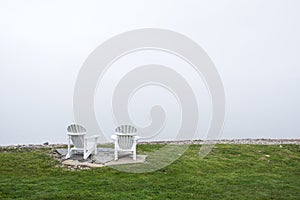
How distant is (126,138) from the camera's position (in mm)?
8000

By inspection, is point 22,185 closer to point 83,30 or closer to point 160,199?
point 160,199

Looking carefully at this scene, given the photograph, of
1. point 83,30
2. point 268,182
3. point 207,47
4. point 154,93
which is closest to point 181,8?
point 207,47

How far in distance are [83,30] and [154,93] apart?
10850mm

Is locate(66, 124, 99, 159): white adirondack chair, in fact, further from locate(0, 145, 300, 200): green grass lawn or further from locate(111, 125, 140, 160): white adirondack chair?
locate(0, 145, 300, 200): green grass lawn

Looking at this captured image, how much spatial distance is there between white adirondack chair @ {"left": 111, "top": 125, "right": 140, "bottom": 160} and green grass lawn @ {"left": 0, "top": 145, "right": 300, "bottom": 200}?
1171 millimetres

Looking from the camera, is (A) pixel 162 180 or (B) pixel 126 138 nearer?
(A) pixel 162 180

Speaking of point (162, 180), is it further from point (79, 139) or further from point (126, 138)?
point (79, 139)

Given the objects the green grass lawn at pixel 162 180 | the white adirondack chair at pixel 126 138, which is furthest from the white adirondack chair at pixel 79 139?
the green grass lawn at pixel 162 180

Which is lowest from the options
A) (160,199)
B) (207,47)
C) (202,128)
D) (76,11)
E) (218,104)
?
(160,199)

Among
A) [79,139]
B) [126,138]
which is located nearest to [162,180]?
[126,138]

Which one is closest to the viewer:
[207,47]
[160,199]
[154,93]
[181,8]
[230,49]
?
[160,199]

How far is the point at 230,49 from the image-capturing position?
23.0 m

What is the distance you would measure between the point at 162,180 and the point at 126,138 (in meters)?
2.19

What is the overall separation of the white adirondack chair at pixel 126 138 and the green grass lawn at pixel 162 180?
1.17 metres
